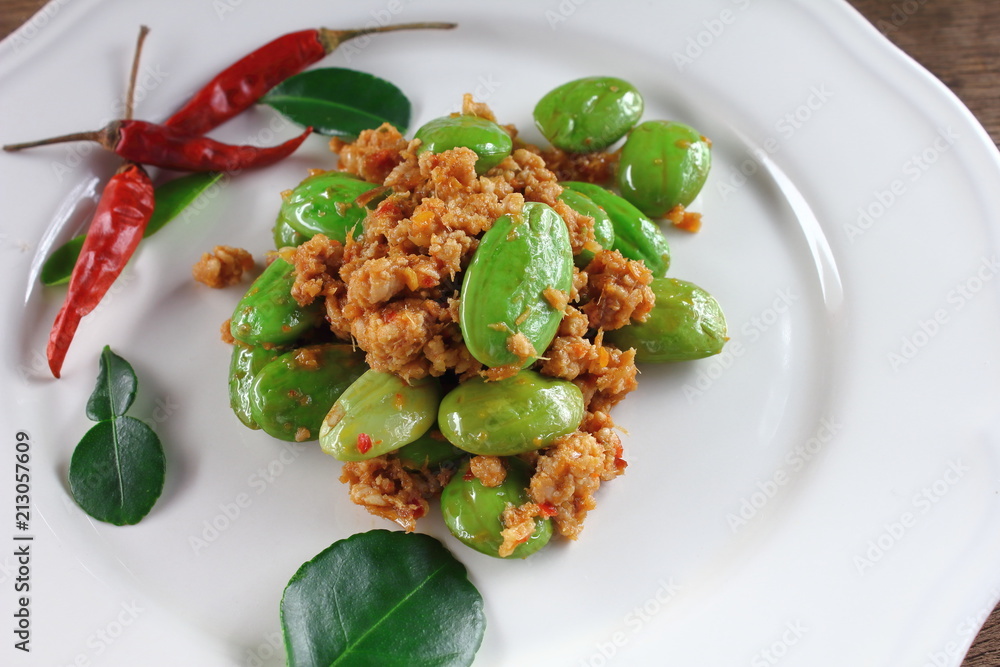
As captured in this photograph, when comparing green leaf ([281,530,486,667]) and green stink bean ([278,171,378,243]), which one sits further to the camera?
green stink bean ([278,171,378,243])

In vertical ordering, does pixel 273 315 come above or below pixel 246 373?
above

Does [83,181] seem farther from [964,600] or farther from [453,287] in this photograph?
[964,600]

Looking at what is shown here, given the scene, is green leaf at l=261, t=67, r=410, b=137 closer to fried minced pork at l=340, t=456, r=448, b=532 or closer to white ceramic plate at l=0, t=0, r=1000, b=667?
white ceramic plate at l=0, t=0, r=1000, b=667

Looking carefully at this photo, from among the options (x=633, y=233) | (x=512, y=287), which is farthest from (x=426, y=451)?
(x=633, y=233)

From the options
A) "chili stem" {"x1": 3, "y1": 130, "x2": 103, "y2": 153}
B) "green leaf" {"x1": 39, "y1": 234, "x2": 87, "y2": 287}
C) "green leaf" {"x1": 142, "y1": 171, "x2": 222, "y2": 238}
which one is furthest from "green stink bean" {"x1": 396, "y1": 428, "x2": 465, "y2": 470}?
"chili stem" {"x1": 3, "y1": 130, "x2": 103, "y2": 153}

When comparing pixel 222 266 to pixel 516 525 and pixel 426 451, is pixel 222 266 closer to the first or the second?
pixel 426 451

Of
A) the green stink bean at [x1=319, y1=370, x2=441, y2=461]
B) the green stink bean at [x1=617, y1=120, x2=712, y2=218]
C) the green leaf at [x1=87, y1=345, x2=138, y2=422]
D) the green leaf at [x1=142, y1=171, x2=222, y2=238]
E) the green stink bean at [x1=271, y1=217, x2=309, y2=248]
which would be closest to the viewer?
the green stink bean at [x1=319, y1=370, x2=441, y2=461]

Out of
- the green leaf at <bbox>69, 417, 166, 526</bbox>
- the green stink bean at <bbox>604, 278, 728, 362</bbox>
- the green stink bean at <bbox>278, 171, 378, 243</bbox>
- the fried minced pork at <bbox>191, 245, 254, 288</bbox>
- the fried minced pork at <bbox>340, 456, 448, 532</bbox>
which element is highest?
the green stink bean at <bbox>604, 278, 728, 362</bbox>
